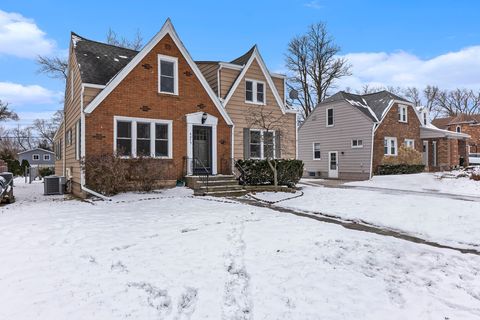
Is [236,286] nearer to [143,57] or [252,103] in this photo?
[143,57]

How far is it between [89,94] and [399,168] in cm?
2152

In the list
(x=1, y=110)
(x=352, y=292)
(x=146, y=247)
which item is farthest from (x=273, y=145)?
(x=1, y=110)

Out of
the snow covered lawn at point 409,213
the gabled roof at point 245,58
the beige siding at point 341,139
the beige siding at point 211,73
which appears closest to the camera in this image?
the snow covered lawn at point 409,213

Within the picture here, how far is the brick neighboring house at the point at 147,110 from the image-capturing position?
1277cm

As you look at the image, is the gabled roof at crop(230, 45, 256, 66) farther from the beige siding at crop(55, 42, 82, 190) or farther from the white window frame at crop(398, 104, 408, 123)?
the white window frame at crop(398, 104, 408, 123)

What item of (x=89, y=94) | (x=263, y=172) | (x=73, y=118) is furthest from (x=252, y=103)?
(x=73, y=118)

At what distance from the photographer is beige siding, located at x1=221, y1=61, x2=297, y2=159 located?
16.7 meters

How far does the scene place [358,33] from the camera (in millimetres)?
16453

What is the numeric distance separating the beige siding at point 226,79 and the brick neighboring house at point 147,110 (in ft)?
4.60

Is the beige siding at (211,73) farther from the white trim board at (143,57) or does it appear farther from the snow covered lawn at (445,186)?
the snow covered lawn at (445,186)

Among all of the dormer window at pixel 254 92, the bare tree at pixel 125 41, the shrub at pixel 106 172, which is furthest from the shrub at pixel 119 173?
the bare tree at pixel 125 41

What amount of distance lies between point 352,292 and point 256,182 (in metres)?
10.8

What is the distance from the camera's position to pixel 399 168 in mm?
25031

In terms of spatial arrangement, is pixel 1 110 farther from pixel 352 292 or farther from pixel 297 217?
pixel 352 292
